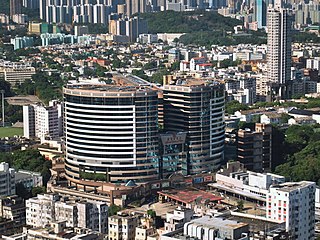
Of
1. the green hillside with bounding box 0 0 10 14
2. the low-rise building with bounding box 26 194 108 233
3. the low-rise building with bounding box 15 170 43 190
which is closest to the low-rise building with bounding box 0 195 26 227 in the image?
the low-rise building with bounding box 26 194 108 233

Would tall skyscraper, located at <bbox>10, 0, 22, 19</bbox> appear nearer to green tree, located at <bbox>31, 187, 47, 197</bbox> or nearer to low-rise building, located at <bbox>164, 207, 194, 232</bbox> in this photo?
green tree, located at <bbox>31, 187, 47, 197</bbox>

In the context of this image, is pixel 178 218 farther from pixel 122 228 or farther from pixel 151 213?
pixel 151 213

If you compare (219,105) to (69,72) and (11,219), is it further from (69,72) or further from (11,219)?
(69,72)

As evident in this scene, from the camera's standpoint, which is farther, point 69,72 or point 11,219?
point 69,72

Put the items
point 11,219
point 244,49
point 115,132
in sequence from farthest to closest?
point 244,49, point 115,132, point 11,219

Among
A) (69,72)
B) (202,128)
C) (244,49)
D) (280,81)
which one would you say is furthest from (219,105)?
(244,49)

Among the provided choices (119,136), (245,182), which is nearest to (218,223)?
(245,182)

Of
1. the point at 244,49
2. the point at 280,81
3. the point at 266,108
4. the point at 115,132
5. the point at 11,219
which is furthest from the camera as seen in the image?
the point at 244,49
